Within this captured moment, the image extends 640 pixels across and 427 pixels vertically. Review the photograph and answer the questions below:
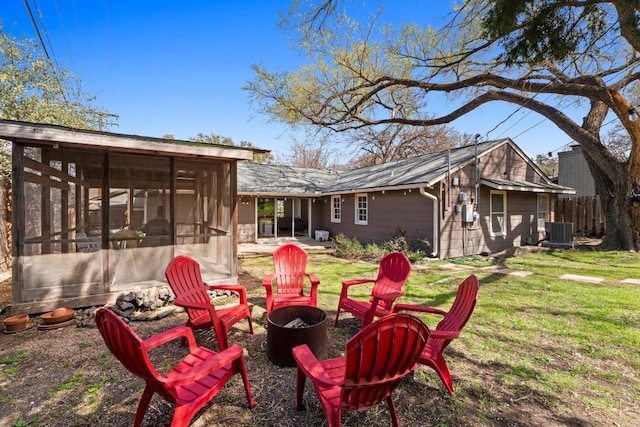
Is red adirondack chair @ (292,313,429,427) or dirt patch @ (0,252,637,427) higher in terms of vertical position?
red adirondack chair @ (292,313,429,427)

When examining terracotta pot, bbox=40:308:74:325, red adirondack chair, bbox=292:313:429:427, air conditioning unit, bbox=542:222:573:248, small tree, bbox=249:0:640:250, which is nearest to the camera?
red adirondack chair, bbox=292:313:429:427

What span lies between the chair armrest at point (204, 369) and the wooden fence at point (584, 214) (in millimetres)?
15601

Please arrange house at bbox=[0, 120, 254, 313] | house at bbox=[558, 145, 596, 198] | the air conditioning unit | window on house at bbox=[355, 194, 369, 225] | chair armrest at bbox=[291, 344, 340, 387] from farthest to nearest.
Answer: house at bbox=[558, 145, 596, 198]
window on house at bbox=[355, 194, 369, 225]
the air conditioning unit
house at bbox=[0, 120, 254, 313]
chair armrest at bbox=[291, 344, 340, 387]

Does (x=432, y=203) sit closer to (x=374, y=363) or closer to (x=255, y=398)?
(x=255, y=398)

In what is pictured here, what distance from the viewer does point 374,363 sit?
1744 millimetres

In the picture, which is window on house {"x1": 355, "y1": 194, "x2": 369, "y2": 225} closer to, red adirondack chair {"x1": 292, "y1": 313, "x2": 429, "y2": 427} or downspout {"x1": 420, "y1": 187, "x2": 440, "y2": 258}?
downspout {"x1": 420, "y1": 187, "x2": 440, "y2": 258}

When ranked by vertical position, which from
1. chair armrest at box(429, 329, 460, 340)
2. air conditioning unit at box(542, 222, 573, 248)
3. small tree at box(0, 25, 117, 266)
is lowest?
chair armrest at box(429, 329, 460, 340)

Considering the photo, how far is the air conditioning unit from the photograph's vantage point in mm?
10320

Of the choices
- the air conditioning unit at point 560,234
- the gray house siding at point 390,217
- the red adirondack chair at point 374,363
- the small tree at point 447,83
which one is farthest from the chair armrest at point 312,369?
the air conditioning unit at point 560,234

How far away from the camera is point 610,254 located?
8.87 metres

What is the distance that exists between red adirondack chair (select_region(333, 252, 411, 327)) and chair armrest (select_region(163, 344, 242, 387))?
5.54 feet

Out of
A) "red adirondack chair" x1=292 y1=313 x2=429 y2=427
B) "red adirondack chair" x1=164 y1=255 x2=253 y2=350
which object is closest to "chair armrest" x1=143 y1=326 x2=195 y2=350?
"red adirondack chair" x1=164 y1=255 x2=253 y2=350

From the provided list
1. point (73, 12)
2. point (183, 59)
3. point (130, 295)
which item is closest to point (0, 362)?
point (130, 295)

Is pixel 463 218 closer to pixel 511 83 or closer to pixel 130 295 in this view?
pixel 511 83
